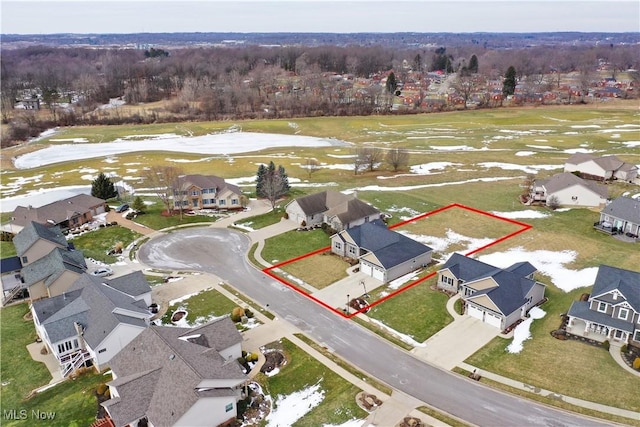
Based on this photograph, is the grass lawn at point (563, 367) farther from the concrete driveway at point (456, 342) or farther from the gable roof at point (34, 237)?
the gable roof at point (34, 237)

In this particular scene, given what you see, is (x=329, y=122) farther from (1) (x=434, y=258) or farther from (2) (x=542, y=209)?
(1) (x=434, y=258)

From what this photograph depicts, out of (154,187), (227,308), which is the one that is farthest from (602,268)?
(154,187)

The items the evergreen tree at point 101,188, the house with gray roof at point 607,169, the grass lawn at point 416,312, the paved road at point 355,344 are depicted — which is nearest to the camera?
the paved road at point 355,344

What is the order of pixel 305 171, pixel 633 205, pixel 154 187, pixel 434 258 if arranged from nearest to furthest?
pixel 434 258 < pixel 633 205 < pixel 154 187 < pixel 305 171

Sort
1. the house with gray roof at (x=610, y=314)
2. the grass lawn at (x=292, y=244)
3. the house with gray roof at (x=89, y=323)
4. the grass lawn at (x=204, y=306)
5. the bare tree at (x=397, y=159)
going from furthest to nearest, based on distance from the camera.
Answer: the bare tree at (x=397, y=159)
the grass lawn at (x=292, y=244)
the grass lawn at (x=204, y=306)
the house with gray roof at (x=610, y=314)
the house with gray roof at (x=89, y=323)

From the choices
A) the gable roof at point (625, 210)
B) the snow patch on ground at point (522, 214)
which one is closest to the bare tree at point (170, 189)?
the snow patch on ground at point (522, 214)

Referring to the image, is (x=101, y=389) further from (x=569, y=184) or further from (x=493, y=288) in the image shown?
(x=569, y=184)

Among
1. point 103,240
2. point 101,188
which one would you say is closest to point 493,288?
point 103,240
